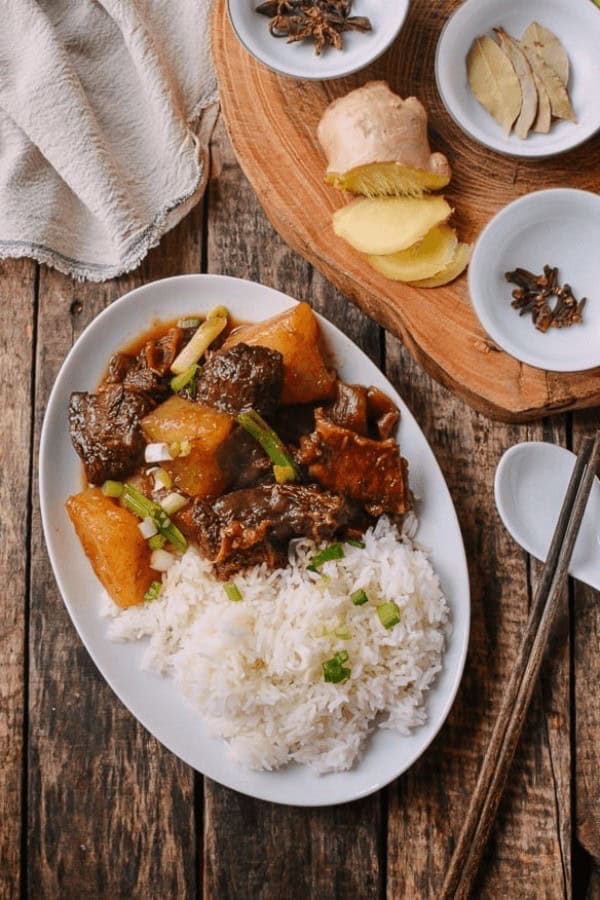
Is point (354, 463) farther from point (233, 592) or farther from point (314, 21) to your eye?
point (314, 21)

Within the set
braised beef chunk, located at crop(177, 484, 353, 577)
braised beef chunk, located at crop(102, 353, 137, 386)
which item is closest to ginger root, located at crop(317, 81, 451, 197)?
braised beef chunk, located at crop(102, 353, 137, 386)

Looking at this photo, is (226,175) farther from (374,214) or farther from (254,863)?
(254,863)

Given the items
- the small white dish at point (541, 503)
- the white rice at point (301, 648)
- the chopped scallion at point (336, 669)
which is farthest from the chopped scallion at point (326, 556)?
the small white dish at point (541, 503)

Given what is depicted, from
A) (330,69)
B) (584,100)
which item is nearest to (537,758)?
(584,100)

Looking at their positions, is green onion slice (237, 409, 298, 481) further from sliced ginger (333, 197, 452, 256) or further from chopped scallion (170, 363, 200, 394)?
sliced ginger (333, 197, 452, 256)

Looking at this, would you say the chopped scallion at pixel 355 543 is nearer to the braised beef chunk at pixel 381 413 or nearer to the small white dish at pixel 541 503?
the braised beef chunk at pixel 381 413
